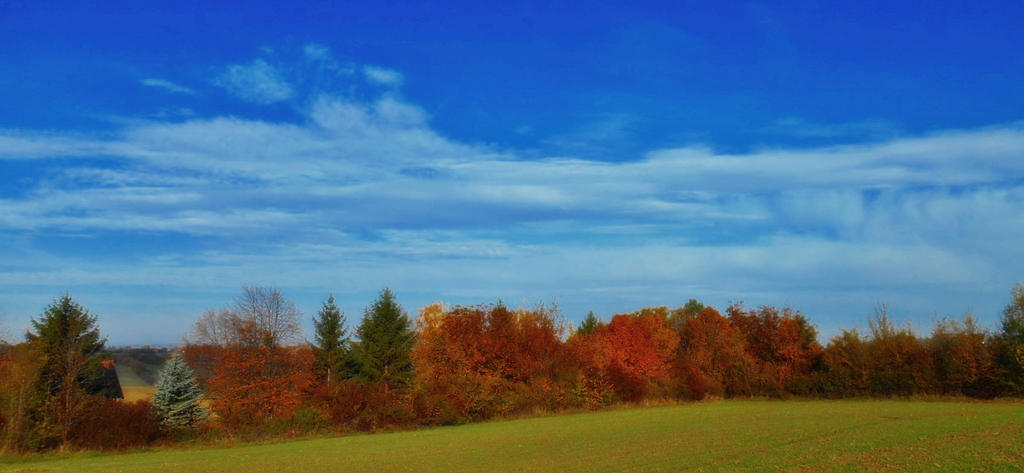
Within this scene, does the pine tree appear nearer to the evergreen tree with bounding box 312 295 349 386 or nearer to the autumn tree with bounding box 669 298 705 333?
the evergreen tree with bounding box 312 295 349 386

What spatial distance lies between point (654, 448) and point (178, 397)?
3295 centimetres

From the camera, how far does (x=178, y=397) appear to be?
43375 mm

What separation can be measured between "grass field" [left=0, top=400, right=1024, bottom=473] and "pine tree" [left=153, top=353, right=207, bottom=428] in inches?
179

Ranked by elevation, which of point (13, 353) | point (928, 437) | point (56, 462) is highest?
point (13, 353)

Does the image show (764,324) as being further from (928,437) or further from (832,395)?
(928,437)

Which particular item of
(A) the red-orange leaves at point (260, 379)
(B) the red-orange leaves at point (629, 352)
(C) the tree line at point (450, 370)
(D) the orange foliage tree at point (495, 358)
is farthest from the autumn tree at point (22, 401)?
(B) the red-orange leaves at point (629, 352)

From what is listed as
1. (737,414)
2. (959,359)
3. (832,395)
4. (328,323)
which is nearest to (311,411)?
(328,323)

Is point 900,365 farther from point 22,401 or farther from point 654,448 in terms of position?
point 22,401

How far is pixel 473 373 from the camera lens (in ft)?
164

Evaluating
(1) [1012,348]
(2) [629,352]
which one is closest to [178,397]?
(2) [629,352]

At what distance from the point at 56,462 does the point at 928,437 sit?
36.5 m

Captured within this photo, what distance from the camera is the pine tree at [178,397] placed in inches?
1665

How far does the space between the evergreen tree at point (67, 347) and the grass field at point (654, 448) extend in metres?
5.39

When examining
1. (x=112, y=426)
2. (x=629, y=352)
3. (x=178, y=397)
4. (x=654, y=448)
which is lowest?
(x=112, y=426)
